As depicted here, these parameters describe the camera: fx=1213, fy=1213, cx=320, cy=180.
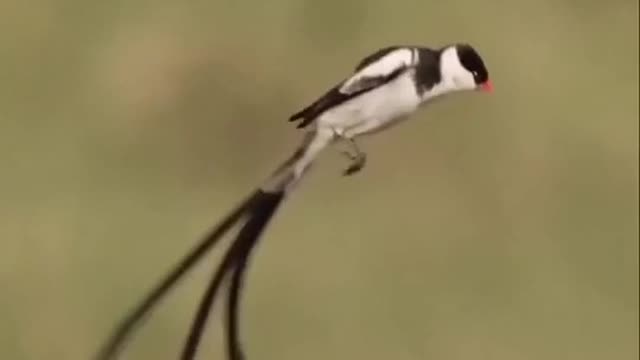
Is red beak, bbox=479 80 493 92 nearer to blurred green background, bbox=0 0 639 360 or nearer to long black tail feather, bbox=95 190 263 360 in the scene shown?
blurred green background, bbox=0 0 639 360

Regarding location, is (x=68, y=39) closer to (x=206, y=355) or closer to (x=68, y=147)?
(x=68, y=147)

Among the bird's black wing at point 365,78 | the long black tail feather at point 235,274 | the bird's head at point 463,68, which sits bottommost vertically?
the long black tail feather at point 235,274

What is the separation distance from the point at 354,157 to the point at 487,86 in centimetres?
13

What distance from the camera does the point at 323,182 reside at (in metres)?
0.85

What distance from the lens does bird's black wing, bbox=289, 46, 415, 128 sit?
0.84m

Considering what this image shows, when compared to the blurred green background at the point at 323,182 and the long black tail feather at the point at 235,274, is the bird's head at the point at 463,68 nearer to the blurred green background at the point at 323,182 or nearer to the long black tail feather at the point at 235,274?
the blurred green background at the point at 323,182

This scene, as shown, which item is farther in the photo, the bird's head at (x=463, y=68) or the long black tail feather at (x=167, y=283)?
the bird's head at (x=463, y=68)

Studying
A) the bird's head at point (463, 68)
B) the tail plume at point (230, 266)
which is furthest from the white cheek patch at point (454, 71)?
the tail plume at point (230, 266)

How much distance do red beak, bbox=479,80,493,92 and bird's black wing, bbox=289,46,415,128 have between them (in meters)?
0.07

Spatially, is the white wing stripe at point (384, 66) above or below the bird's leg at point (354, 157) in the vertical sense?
above

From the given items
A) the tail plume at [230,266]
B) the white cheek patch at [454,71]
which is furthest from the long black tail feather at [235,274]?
the white cheek patch at [454,71]

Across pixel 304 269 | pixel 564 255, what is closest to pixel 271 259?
pixel 304 269

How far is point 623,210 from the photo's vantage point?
99 centimetres

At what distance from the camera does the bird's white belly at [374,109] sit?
2.75 feet
